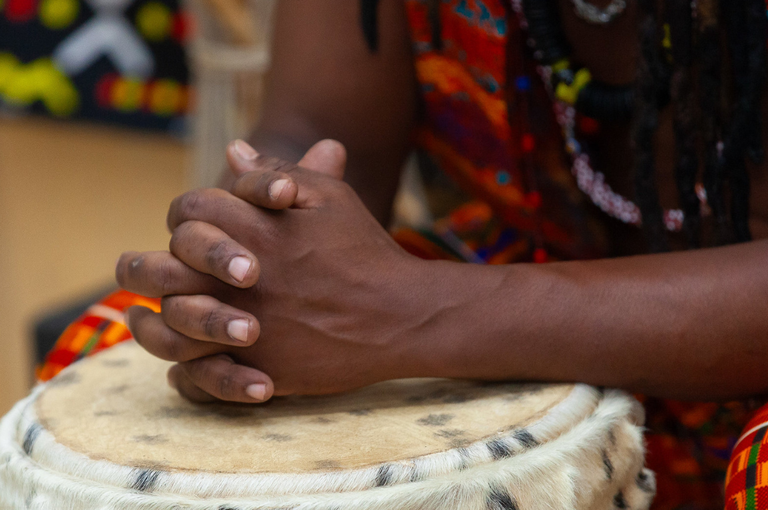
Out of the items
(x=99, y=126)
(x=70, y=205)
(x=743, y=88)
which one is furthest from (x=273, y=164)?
(x=70, y=205)

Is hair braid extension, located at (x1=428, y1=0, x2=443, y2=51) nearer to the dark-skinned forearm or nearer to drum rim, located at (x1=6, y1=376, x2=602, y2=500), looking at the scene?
the dark-skinned forearm

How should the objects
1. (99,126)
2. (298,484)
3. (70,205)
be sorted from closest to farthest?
(298,484) → (99,126) → (70,205)

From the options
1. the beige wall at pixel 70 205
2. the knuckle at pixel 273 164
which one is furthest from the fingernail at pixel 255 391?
the beige wall at pixel 70 205

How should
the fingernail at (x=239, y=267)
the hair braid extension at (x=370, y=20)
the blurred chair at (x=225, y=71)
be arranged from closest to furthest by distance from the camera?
the fingernail at (x=239, y=267) < the hair braid extension at (x=370, y=20) < the blurred chair at (x=225, y=71)

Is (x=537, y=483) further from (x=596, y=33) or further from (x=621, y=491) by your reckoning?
(x=596, y=33)

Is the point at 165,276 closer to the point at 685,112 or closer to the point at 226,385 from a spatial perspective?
the point at 226,385

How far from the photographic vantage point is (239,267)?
1.97 ft

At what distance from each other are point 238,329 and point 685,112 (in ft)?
1.75

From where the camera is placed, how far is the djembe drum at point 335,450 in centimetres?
50

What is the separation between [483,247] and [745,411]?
476mm

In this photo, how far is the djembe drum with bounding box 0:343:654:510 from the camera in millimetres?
501

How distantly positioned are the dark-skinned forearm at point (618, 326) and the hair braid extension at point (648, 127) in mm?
150

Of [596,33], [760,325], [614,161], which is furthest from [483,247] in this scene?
[760,325]

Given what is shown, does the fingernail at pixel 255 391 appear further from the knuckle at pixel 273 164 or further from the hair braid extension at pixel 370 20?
the hair braid extension at pixel 370 20
